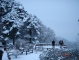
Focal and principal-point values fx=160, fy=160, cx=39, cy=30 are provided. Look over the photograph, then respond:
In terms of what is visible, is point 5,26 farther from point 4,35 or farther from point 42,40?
point 42,40

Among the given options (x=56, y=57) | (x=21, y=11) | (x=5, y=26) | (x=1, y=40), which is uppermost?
(x=21, y=11)

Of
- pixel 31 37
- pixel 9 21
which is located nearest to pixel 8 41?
pixel 9 21

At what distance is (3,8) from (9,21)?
221 inches

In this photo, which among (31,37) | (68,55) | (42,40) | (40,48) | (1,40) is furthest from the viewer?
(42,40)

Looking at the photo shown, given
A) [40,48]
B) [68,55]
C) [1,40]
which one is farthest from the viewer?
[1,40]

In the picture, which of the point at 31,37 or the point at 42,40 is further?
the point at 42,40

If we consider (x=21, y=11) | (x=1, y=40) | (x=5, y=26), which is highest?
(x=21, y=11)

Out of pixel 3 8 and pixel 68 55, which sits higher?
pixel 3 8

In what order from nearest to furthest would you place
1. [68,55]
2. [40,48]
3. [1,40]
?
[68,55], [40,48], [1,40]

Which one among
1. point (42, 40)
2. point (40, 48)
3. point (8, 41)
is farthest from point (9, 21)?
point (42, 40)

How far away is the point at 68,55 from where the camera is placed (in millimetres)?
19750

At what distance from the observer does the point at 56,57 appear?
20.5m

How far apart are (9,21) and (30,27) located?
7.85m

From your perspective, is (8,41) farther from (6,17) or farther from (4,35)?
(6,17)
